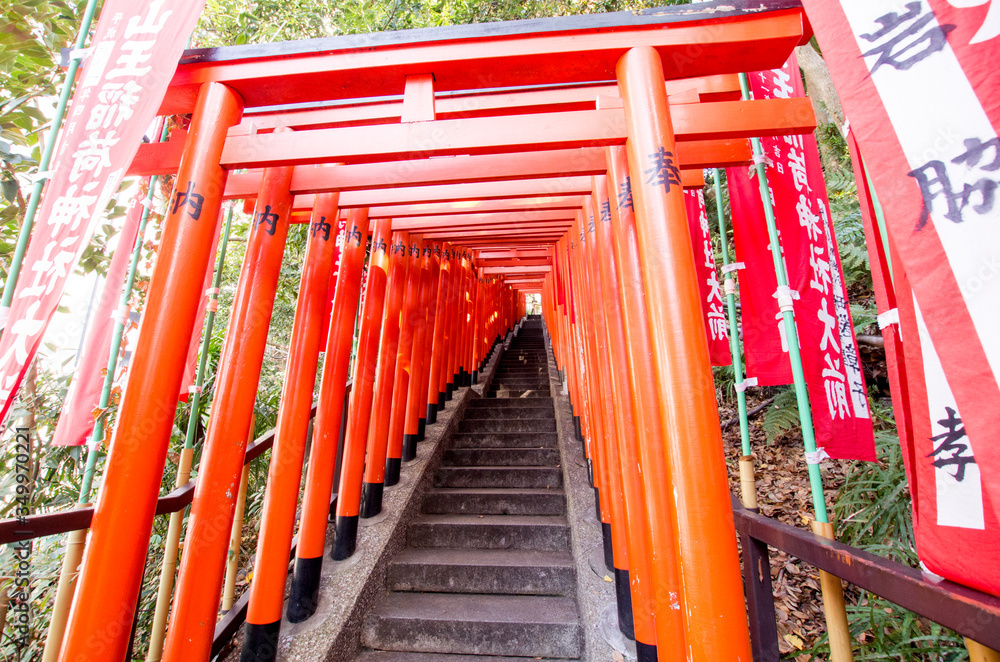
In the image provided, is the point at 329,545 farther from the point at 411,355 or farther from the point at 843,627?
the point at 843,627

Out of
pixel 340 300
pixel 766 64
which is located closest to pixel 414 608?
pixel 340 300

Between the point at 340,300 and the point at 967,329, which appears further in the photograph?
the point at 340,300

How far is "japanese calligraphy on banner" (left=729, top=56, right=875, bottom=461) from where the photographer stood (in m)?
2.25

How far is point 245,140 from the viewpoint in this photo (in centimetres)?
240

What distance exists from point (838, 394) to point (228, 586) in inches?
177

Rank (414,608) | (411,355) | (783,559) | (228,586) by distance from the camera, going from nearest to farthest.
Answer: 1. (228,586)
2. (414,608)
3. (783,559)
4. (411,355)

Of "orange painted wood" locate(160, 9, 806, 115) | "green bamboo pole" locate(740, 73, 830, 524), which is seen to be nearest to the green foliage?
"green bamboo pole" locate(740, 73, 830, 524)

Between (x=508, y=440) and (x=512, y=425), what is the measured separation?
0.56 metres

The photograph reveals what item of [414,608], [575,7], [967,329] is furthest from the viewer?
[575,7]

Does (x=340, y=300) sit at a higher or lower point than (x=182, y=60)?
lower

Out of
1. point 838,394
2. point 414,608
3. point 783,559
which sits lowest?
point 414,608

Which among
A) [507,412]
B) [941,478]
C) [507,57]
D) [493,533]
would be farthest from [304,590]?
[507,412]

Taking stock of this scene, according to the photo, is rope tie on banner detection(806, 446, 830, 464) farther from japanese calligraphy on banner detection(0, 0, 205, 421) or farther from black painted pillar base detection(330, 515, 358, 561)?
black painted pillar base detection(330, 515, 358, 561)

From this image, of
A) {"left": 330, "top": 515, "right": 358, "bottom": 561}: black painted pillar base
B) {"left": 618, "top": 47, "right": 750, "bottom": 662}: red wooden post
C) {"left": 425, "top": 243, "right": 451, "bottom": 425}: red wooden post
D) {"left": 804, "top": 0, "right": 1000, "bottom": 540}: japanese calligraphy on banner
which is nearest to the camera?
{"left": 804, "top": 0, "right": 1000, "bottom": 540}: japanese calligraphy on banner
